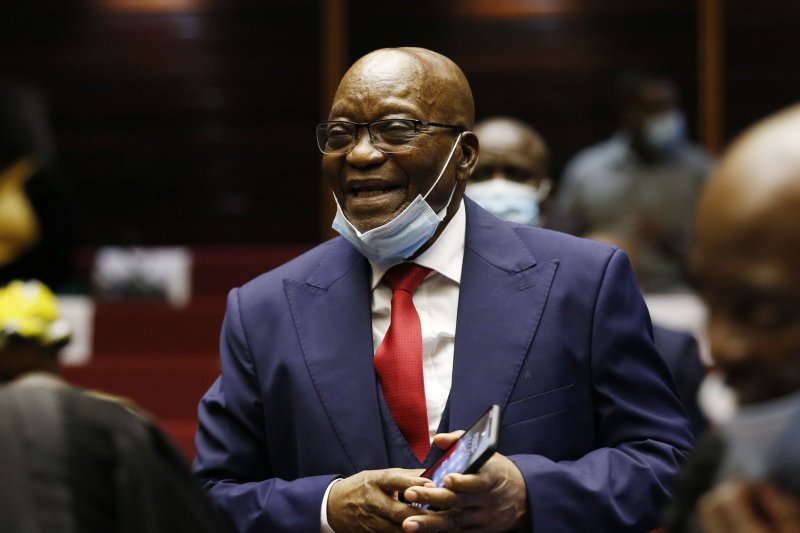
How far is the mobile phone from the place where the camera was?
1959 millimetres

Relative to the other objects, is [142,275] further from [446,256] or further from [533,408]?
[533,408]

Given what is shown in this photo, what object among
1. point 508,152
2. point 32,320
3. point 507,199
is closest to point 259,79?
point 32,320

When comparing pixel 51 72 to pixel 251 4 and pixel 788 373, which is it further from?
pixel 788 373

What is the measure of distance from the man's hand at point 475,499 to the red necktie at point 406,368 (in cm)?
18

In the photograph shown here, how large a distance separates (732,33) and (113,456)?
20.9 feet

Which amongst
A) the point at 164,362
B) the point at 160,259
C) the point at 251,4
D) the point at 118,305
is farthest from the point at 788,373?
the point at 251,4

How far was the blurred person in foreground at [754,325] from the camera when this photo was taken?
115cm

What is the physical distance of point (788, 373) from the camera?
3.95ft

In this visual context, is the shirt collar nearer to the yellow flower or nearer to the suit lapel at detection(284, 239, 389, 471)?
the suit lapel at detection(284, 239, 389, 471)

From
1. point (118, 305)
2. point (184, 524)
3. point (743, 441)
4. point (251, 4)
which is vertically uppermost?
point (743, 441)

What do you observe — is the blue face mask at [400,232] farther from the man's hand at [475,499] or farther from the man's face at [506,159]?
the man's face at [506,159]

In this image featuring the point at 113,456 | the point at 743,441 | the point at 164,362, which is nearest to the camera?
the point at 743,441

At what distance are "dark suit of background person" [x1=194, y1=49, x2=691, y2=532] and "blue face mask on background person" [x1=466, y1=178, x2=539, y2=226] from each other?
0.95 meters

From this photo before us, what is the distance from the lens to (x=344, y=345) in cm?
245
